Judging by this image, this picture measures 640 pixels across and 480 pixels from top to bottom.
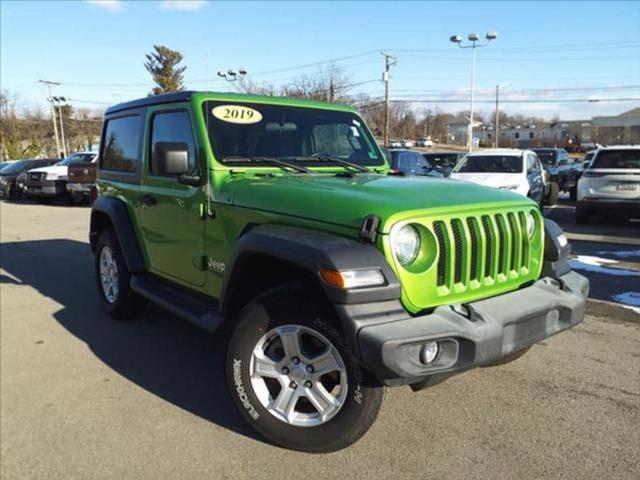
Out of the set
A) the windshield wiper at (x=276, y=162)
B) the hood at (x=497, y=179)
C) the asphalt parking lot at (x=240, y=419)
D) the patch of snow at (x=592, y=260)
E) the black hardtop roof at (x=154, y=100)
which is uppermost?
the black hardtop roof at (x=154, y=100)

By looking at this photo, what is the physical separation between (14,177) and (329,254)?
871 inches

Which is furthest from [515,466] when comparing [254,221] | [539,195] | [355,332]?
[539,195]

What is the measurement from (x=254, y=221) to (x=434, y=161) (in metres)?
17.6

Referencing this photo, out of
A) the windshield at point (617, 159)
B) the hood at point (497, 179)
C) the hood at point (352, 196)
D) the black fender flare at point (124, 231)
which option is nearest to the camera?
the hood at point (352, 196)

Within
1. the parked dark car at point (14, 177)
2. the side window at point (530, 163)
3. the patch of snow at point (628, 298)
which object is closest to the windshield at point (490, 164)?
the side window at point (530, 163)

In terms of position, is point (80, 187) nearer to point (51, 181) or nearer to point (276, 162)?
point (51, 181)

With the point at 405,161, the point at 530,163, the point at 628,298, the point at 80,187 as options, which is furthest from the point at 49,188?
the point at 628,298

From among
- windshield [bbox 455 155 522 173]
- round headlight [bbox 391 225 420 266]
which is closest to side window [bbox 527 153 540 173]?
windshield [bbox 455 155 522 173]

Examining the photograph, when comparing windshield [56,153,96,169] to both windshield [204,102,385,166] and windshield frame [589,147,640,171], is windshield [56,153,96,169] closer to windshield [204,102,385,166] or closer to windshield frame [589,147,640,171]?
windshield frame [589,147,640,171]

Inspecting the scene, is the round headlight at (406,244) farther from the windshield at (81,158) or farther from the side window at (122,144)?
the windshield at (81,158)

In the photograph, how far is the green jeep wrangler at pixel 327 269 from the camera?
256 cm

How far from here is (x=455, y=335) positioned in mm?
2521

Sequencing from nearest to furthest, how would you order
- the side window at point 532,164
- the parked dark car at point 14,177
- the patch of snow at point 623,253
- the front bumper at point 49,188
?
the patch of snow at point 623,253, the side window at point 532,164, the front bumper at point 49,188, the parked dark car at point 14,177

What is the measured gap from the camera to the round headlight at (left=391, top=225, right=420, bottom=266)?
8.84 ft
